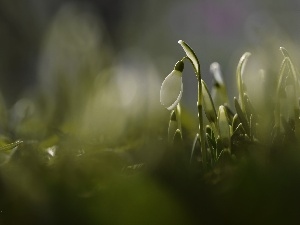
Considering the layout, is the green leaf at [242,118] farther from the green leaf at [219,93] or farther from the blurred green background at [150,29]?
the blurred green background at [150,29]

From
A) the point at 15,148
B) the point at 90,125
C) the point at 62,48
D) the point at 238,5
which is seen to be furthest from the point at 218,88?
the point at 238,5

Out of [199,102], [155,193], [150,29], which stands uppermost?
[150,29]

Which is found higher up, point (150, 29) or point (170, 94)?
point (150, 29)

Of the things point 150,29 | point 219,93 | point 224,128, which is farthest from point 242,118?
point 150,29

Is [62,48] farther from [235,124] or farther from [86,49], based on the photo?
[235,124]

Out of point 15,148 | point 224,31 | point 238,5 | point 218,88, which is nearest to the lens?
point 15,148

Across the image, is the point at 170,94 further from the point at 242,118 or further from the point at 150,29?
the point at 150,29

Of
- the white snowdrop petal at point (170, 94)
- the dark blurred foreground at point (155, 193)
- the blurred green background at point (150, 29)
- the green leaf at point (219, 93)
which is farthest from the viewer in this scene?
the blurred green background at point (150, 29)

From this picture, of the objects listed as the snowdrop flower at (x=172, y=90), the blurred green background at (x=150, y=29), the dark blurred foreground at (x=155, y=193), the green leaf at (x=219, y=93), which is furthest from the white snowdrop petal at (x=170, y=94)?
the blurred green background at (x=150, y=29)
